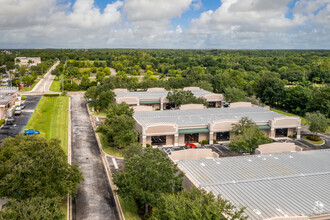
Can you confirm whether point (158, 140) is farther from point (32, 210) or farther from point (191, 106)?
point (32, 210)

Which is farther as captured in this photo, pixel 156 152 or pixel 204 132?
pixel 204 132

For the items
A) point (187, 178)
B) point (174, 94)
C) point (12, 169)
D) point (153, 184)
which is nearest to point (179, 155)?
point (187, 178)

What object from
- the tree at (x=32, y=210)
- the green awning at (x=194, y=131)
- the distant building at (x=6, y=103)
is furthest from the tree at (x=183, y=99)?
the tree at (x=32, y=210)

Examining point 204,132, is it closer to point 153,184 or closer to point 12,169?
point 153,184

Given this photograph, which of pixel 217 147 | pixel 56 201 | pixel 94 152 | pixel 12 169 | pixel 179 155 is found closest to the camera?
pixel 56 201

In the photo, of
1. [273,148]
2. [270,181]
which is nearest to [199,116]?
[273,148]

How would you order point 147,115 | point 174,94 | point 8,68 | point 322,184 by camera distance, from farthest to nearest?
point 8,68
point 174,94
point 147,115
point 322,184

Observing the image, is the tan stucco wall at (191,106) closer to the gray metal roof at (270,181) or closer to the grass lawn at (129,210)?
the gray metal roof at (270,181)
